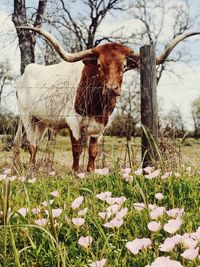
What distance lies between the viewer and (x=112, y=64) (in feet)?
28.9

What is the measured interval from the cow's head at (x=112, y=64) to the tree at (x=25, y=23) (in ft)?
32.6

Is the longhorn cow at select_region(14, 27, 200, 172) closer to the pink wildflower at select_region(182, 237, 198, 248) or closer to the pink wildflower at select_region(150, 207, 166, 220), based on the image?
the pink wildflower at select_region(150, 207, 166, 220)

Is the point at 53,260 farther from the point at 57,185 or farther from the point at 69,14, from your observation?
the point at 69,14

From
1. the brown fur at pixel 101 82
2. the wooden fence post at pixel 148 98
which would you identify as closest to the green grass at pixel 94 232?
the wooden fence post at pixel 148 98

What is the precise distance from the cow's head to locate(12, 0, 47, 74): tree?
9947mm

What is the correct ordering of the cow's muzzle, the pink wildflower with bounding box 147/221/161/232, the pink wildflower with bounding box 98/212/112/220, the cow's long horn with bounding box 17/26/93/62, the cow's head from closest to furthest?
the pink wildflower with bounding box 147/221/161/232, the pink wildflower with bounding box 98/212/112/220, the cow's muzzle, the cow's head, the cow's long horn with bounding box 17/26/93/62

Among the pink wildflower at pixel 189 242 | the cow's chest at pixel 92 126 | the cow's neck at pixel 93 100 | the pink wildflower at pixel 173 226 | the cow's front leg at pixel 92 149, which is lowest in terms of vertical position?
the cow's front leg at pixel 92 149

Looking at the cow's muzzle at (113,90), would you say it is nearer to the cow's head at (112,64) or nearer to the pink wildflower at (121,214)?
the cow's head at (112,64)

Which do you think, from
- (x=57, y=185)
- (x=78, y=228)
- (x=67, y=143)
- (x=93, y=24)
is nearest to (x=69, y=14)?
(x=93, y=24)

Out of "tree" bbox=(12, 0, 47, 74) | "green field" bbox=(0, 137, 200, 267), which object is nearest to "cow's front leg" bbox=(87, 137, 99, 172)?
"green field" bbox=(0, 137, 200, 267)

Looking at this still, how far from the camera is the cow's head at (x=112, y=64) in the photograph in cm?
838

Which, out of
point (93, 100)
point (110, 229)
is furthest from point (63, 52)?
point (110, 229)

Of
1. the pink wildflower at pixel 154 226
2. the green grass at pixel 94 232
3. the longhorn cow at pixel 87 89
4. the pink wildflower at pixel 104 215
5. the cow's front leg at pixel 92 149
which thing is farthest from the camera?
the cow's front leg at pixel 92 149

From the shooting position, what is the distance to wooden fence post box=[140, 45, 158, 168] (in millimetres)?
7086
